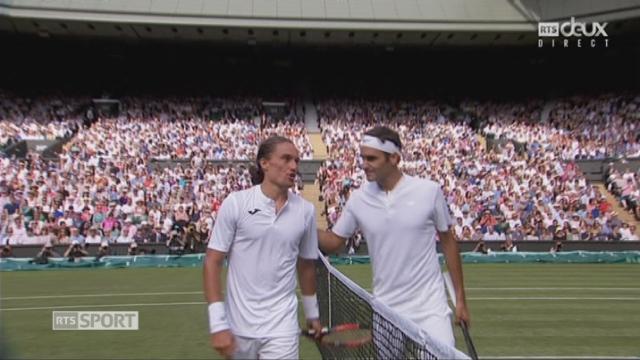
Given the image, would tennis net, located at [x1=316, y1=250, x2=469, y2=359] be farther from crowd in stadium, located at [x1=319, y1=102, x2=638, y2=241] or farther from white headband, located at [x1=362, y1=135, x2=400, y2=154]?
crowd in stadium, located at [x1=319, y1=102, x2=638, y2=241]

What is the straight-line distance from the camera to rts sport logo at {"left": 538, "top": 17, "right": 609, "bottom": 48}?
32.5m

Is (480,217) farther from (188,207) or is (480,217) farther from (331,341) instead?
(331,341)

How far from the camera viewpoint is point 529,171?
25984 mm

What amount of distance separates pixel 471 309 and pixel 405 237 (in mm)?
7389

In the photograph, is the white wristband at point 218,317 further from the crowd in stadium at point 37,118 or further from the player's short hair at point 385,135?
the crowd in stadium at point 37,118

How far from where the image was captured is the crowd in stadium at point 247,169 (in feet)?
73.7

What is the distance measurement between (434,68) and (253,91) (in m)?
11.3

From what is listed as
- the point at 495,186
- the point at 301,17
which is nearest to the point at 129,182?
the point at 301,17

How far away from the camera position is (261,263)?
4125mm

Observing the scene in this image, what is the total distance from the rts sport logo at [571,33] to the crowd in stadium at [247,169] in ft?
10.2

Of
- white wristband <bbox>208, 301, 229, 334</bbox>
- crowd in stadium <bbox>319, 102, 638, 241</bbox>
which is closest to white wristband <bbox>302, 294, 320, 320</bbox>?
white wristband <bbox>208, 301, 229, 334</bbox>

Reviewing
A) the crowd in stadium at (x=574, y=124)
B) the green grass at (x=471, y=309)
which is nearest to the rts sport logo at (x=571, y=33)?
the crowd in stadium at (x=574, y=124)

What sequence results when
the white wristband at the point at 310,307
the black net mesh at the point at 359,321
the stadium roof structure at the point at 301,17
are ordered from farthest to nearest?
the stadium roof structure at the point at 301,17
the white wristband at the point at 310,307
the black net mesh at the point at 359,321

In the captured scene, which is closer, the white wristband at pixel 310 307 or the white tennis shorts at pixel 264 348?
the white tennis shorts at pixel 264 348
